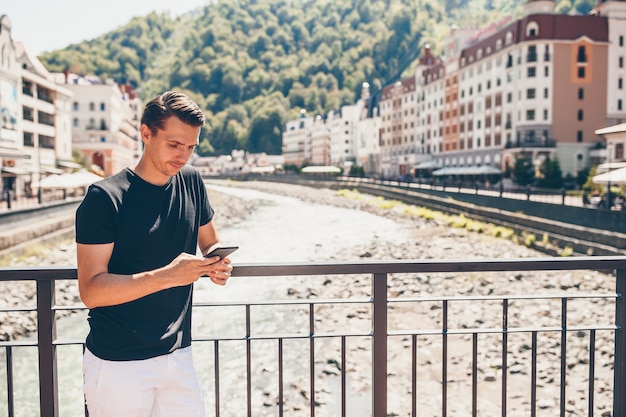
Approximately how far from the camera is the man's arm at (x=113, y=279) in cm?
224

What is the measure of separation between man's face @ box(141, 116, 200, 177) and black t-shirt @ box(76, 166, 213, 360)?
84 millimetres

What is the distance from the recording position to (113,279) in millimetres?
2240

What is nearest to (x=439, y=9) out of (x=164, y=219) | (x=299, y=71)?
(x=299, y=71)

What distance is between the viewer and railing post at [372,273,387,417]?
10.2 ft

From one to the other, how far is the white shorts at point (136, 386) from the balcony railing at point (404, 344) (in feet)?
1.48

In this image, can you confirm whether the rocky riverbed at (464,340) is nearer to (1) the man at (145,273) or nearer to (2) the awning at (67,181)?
(1) the man at (145,273)

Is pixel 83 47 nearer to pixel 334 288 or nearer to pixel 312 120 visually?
pixel 312 120

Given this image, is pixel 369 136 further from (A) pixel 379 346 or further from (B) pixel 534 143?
(A) pixel 379 346

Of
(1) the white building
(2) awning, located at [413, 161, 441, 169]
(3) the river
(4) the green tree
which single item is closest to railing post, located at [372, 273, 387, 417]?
(3) the river

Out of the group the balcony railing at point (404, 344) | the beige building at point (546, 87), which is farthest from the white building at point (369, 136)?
the balcony railing at point (404, 344)

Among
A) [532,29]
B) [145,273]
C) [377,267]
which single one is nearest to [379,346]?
[377,267]

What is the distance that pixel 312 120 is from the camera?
420ft

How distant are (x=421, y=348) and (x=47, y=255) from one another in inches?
654

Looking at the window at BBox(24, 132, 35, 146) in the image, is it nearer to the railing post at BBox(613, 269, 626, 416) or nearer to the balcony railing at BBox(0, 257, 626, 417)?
the balcony railing at BBox(0, 257, 626, 417)
